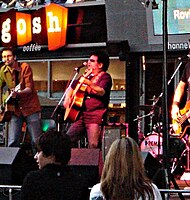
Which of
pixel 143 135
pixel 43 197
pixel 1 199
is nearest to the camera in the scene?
pixel 43 197

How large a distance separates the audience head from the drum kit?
311cm

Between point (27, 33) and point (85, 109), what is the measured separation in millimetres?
4911

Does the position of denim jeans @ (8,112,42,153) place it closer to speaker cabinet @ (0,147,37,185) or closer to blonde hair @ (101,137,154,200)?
speaker cabinet @ (0,147,37,185)

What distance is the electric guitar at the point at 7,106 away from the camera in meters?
7.81

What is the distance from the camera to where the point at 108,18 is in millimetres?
12016

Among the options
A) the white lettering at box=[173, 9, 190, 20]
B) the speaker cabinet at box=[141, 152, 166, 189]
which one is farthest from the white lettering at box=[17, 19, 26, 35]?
the speaker cabinet at box=[141, 152, 166, 189]

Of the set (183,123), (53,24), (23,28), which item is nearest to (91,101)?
(183,123)

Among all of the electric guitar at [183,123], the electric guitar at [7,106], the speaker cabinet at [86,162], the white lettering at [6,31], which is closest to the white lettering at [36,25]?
the white lettering at [6,31]

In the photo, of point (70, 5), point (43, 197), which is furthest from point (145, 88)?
point (43, 197)

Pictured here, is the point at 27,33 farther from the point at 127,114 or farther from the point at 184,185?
the point at 184,185

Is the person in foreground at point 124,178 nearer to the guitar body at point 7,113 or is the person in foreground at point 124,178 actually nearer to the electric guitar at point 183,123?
the electric guitar at point 183,123

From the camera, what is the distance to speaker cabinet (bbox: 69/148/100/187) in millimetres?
6043

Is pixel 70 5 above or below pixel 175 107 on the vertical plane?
above

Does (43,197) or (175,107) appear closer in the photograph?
(43,197)
